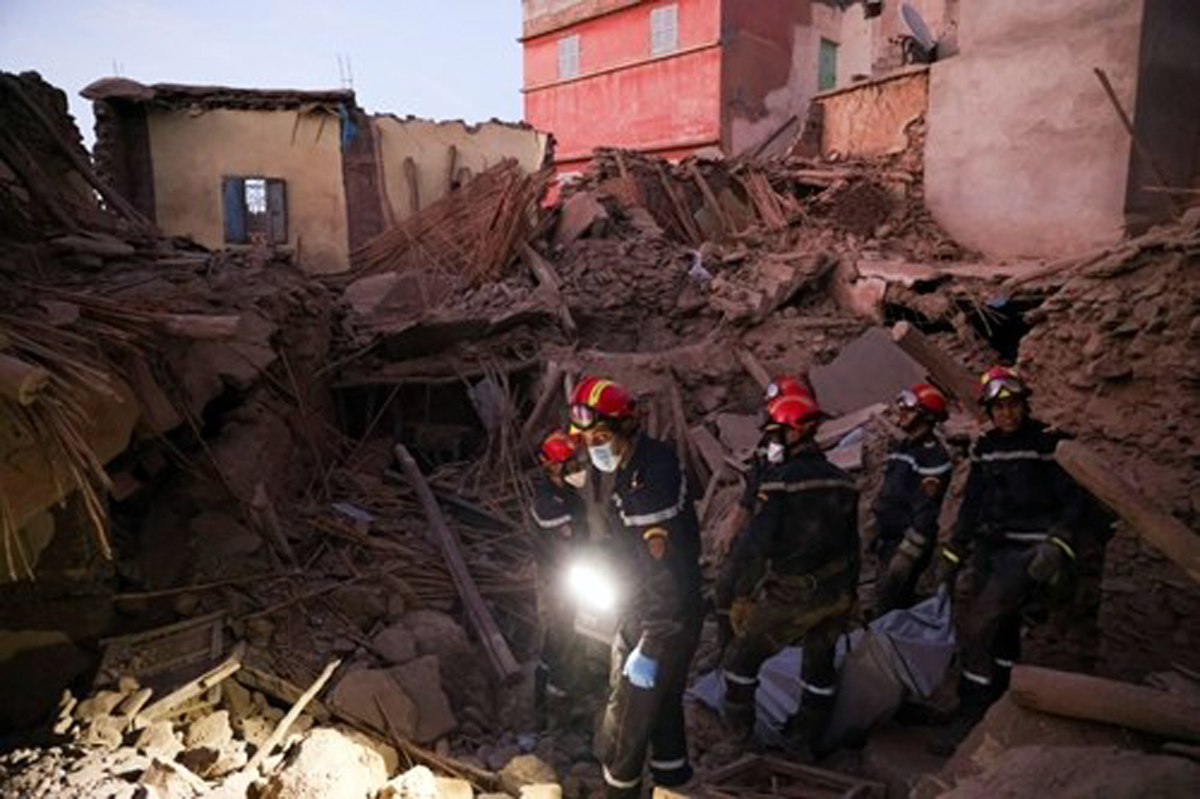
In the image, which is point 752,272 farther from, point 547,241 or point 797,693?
point 797,693

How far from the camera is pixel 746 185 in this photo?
15125 millimetres

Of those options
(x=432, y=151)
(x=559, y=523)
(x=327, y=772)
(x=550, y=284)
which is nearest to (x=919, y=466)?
(x=559, y=523)

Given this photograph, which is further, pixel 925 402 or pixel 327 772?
pixel 925 402

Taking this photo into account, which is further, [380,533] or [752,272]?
[752,272]

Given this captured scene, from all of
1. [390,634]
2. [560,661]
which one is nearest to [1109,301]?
[560,661]

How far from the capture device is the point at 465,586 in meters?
6.77

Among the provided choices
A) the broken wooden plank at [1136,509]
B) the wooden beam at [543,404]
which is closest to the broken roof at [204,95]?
the wooden beam at [543,404]

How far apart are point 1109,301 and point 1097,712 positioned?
3869mm

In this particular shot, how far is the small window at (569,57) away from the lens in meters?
26.7

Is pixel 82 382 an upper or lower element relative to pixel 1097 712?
upper

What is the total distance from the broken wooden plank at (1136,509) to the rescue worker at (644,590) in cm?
183

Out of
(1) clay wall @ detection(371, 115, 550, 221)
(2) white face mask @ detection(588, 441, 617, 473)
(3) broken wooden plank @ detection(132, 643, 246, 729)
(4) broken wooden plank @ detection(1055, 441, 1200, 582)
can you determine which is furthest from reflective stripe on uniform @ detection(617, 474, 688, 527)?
(1) clay wall @ detection(371, 115, 550, 221)

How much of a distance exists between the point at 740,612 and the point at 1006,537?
1.78 meters

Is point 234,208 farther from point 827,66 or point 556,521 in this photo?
point 827,66
